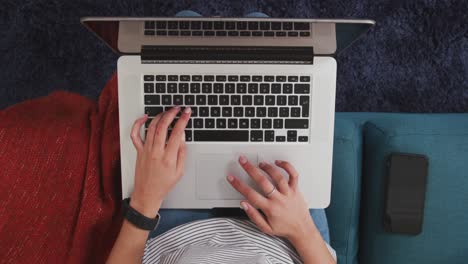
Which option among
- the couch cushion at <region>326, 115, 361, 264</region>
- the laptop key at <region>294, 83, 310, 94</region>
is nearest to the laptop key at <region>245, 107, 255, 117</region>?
the laptop key at <region>294, 83, 310, 94</region>

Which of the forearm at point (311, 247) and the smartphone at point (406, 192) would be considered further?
the smartphone at point (406, 192)

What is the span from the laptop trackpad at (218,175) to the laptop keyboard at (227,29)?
0.86ft

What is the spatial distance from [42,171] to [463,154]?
981 millimetres

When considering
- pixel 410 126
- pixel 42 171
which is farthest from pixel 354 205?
pixel 42 171

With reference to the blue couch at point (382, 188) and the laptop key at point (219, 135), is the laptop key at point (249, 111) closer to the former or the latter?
the laptop key at point (219, 135)

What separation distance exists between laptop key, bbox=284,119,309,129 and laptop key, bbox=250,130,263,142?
6cm

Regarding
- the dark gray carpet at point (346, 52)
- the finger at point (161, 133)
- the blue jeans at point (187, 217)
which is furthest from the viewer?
the dark gray carpet at point (346, 52)

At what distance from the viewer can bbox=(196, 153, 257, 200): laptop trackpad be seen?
3.33 feet

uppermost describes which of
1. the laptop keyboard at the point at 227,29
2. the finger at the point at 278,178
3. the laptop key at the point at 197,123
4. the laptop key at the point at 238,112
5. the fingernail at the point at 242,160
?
the laptop keyboard at the point at 227,29

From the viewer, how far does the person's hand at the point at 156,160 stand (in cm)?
90

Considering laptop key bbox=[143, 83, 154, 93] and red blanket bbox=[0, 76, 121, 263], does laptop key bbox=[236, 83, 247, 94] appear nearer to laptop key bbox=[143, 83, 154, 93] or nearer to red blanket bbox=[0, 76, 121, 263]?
laptop key bbox=[143, 83, 154, 93]

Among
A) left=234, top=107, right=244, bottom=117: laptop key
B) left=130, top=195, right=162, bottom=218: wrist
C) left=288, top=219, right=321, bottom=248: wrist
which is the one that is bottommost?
left=288, top=219, right=321, bottom=248: wrist

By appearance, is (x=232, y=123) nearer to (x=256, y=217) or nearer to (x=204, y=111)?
(x=204, y=111)

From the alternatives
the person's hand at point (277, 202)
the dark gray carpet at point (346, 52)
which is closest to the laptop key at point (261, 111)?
the person's hand at point (277, 202)
